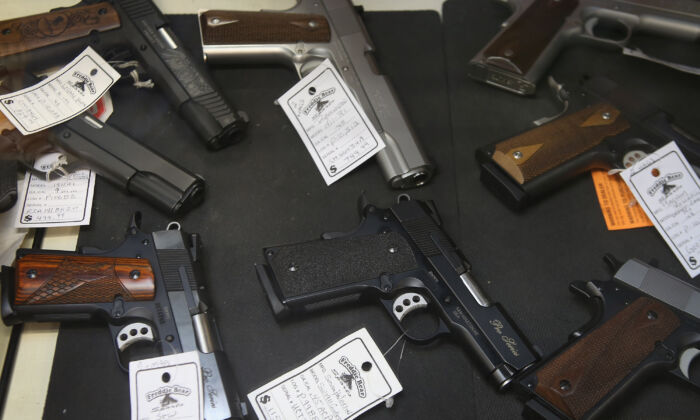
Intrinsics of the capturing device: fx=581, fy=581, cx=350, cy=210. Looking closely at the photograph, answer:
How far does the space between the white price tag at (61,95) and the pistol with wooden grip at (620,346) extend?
173 cm

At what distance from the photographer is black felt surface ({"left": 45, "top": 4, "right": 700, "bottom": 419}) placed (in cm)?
177

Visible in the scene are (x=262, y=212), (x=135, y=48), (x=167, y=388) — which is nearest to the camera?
(x=167, y=388)

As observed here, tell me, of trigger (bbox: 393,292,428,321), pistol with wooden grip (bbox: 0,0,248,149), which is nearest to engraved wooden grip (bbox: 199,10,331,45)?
pistol with wooden grip (bbox: 0,0,248,149)

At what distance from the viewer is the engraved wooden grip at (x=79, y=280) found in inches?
64.8

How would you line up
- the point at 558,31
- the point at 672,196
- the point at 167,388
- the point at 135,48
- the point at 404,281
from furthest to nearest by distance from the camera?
the point at 558,31, the point at 135,48, the point at 672,196, the point at 404,281, the point at 167,388

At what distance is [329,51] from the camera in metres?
2.24

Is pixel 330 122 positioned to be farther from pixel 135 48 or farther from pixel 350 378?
pixel 350 378

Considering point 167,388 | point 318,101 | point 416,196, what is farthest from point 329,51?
point 167,388

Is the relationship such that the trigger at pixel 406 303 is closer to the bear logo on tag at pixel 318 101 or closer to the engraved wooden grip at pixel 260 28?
the bear logo on tag at pixel 318 101

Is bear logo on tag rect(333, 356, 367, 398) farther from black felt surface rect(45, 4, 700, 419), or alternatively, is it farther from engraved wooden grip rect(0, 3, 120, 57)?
engraved wooden grip rect(0, 3, 120, 57)

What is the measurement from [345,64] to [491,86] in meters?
0.63

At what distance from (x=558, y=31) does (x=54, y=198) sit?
2.01m

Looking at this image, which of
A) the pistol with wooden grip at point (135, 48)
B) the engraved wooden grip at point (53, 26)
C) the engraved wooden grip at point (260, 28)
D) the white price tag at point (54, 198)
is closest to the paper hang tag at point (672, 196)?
the engraved wooden grip at point (260, 28)

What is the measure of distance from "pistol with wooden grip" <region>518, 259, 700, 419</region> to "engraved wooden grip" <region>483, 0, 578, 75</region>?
0.89 m
